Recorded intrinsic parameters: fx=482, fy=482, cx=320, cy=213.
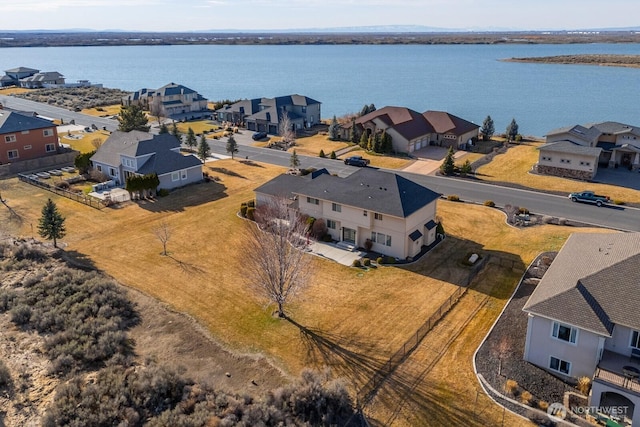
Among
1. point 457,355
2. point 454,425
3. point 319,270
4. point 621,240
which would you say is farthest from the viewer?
point 319,270

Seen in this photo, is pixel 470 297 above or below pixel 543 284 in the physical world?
below

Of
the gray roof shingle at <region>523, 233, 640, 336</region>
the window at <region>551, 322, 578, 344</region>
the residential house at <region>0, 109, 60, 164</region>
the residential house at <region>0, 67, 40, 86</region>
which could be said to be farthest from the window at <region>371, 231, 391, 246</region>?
the residential house at <region>0, 67, 40, 86</region>

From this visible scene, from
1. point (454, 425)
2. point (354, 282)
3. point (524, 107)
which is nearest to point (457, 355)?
point (454, 425)

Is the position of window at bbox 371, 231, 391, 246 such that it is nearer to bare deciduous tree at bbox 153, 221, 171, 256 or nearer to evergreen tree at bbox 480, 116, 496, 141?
bare deciduous tree at bbox 153, 221, 171, 256

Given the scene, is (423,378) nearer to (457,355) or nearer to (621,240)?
(457,355)

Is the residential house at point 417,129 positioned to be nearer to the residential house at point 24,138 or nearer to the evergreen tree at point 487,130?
the evergreen tree at point 487,130

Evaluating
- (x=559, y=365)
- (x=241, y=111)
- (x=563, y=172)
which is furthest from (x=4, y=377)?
(x=241, y=111)

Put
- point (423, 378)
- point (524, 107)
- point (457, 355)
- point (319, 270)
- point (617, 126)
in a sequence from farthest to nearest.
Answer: point (524, 107)
point (617, 126)
point (319, 270)
point (457, 355)
point (423, 378)
